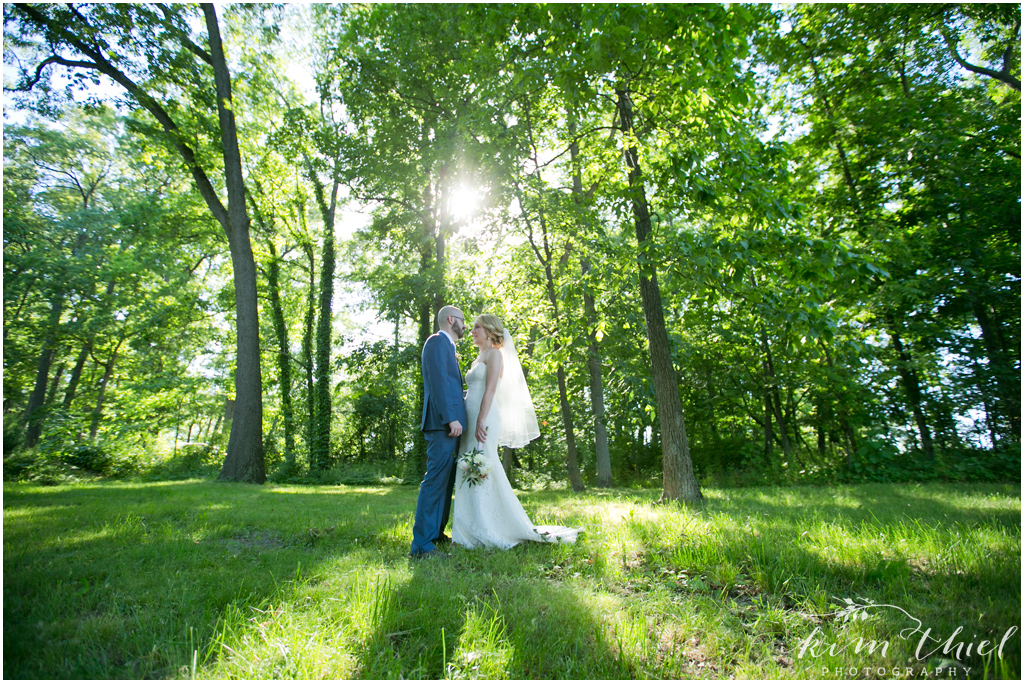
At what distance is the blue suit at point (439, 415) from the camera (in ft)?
13.6

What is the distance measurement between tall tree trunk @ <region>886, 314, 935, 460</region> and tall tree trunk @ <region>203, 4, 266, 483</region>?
52.4 ft

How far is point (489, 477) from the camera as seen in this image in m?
4.35

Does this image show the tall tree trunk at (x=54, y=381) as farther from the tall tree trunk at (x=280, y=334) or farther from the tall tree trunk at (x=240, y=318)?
the tall tree trunk at (x=240, y=318)

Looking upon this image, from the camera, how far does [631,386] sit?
1193cm

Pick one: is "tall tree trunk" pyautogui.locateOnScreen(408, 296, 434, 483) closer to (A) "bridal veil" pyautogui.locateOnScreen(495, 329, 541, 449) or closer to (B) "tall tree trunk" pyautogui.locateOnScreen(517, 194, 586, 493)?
(B) "tall tree trunk" pyautogui.locateOnScreen(517, 194, 586, 493)

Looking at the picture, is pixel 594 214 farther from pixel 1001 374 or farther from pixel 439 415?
pixel 1001 374

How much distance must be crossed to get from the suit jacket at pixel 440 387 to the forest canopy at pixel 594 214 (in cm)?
298

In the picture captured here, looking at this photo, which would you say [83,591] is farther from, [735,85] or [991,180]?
[991,180]

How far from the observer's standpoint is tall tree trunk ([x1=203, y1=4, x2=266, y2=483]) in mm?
11305

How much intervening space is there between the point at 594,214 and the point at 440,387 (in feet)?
17.5

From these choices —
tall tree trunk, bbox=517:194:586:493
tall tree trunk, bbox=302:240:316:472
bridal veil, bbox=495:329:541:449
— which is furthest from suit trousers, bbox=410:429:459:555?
tall tree trunk, bbox=302:240:316:472

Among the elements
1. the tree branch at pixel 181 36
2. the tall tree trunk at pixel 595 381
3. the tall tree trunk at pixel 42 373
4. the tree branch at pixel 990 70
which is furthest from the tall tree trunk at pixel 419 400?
the tree branch at pixel 990 70

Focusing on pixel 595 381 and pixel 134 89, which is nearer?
pixel 134 89

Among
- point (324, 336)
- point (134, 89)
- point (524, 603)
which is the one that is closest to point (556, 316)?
point (524, 603)
